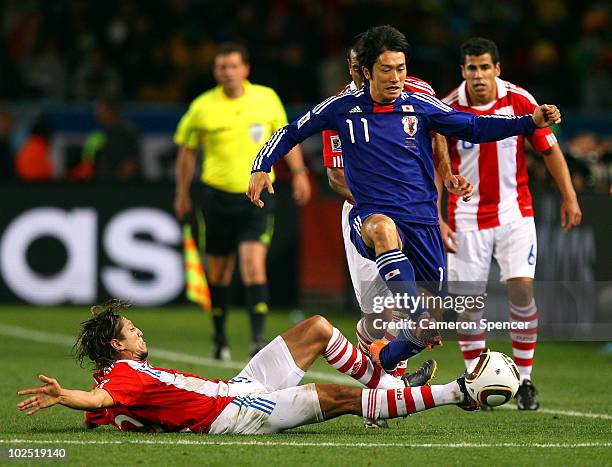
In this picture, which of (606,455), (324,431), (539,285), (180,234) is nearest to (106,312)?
(324,431)

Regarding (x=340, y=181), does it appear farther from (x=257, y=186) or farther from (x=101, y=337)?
(x=101, y=337)

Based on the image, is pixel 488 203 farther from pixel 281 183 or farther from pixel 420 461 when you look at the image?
pixel 281 183

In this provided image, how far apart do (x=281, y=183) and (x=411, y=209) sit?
26.6ft

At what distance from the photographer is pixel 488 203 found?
8984 mm

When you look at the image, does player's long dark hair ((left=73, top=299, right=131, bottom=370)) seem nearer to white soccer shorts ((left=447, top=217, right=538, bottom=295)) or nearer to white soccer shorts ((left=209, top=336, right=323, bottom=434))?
white soccer shorts ((left=209, top=336, right=323, bottom=434))

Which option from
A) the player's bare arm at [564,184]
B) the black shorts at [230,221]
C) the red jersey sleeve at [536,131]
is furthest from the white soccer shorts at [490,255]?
the black shorts at [230,221]

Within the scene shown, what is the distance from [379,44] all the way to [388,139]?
538 mm

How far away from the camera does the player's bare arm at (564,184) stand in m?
8.77

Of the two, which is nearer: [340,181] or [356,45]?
[356,45]

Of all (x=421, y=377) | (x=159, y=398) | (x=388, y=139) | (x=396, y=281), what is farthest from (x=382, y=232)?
(x=159, y=398)

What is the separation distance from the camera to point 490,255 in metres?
9.04

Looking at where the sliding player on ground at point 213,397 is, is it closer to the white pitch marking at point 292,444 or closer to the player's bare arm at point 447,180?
the white pitch marking at point 292,444

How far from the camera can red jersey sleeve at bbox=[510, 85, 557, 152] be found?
28.7 feet

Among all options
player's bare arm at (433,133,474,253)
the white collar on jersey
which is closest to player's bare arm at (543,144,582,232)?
the white collar on jersey
